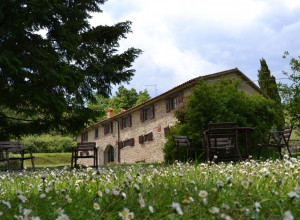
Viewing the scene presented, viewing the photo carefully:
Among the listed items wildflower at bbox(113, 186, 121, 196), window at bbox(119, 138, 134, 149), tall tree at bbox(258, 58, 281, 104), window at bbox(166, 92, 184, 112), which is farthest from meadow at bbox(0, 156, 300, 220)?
tall tree at bbox(258, 58, 281, 104)

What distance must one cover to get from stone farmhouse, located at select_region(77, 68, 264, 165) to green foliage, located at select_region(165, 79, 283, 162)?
14.8ft

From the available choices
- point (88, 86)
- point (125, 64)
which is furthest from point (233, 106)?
point (88, 86)

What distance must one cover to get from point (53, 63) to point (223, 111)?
22.0 ft

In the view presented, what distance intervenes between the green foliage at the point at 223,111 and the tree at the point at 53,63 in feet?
9.88

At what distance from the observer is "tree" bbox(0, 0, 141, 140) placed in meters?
9.77

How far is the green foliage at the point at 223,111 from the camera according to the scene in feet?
42.6

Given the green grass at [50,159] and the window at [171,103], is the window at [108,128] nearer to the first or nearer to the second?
the green grass at [50,159]

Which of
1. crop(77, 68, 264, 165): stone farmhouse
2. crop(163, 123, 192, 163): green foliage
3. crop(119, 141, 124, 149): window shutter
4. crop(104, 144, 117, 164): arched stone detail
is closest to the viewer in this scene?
crop(163, 123, 192, 163): green foliage

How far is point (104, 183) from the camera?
3.65m

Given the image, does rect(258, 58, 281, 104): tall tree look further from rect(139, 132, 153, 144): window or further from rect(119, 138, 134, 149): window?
rect(119, 138, 134, 149): window

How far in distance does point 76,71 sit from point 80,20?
3.01 metres

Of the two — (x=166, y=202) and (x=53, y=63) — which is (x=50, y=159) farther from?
(x=166, y=202)

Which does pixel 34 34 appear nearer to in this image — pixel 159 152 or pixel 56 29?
pixel 56 29

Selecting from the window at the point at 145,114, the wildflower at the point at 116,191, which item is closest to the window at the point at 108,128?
the window at the point at 145,114
